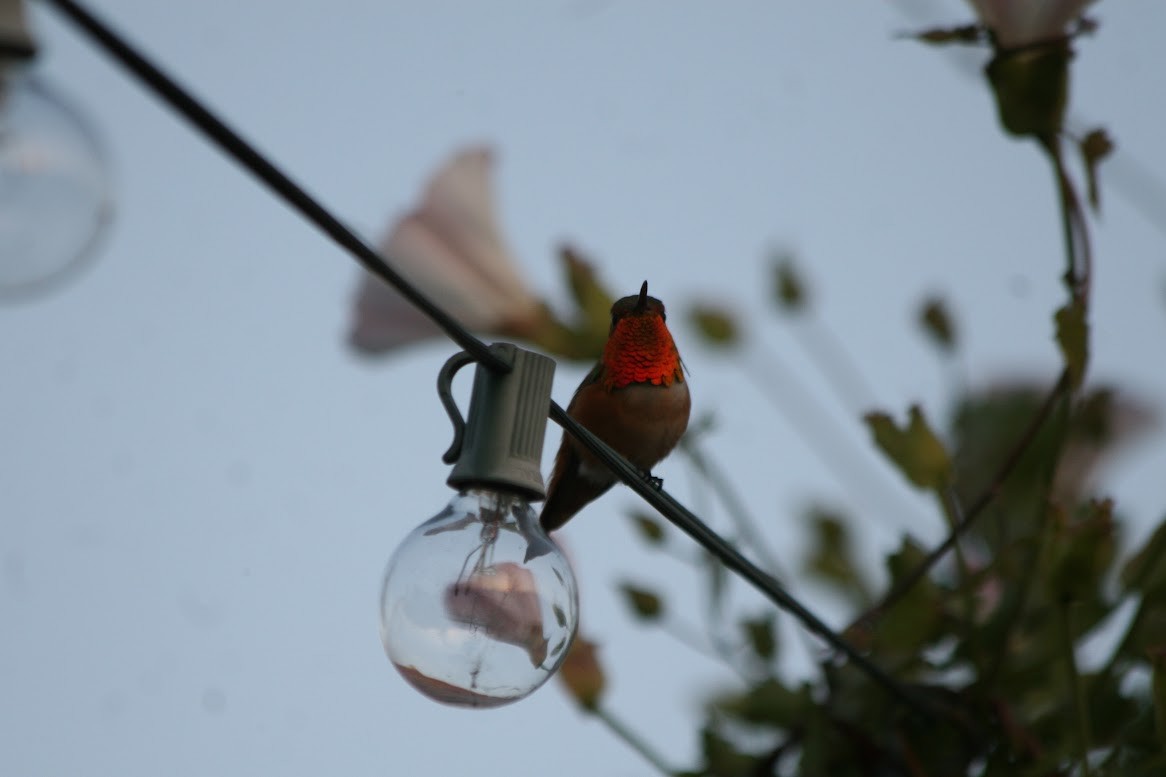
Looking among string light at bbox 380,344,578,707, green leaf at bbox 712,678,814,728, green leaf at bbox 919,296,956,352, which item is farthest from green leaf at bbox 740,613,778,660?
string light at bbox 380,344,578,707

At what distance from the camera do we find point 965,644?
2053 millimetres

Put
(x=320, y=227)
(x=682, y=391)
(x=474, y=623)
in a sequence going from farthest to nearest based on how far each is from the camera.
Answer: (x=682, y=391), (x=474, y=623), (x=320, y=227)

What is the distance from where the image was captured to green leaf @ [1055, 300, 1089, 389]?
1727 millimetres

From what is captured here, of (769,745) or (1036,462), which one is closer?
(769,745)

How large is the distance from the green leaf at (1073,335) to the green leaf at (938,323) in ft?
2.23

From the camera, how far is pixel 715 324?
8.11 feet

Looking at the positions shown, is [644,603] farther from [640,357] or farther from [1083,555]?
[1083,555]

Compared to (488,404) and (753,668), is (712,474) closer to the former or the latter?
(753,668)

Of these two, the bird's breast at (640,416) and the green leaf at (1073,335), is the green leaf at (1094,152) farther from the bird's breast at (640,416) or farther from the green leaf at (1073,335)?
the bird's breast at (640,416)

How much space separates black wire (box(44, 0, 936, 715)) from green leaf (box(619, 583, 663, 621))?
0.58 metres

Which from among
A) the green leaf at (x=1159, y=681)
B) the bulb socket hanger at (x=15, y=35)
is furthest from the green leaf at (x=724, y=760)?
the bulb socket hanger at (x=15, y=35)

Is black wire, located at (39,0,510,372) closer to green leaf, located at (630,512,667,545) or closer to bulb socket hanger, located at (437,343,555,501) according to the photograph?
bulb socket hanger, located at (437,343,555,501)

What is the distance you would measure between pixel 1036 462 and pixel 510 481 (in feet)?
5.01

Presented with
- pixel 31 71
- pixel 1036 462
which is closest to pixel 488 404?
pixel 31 71
